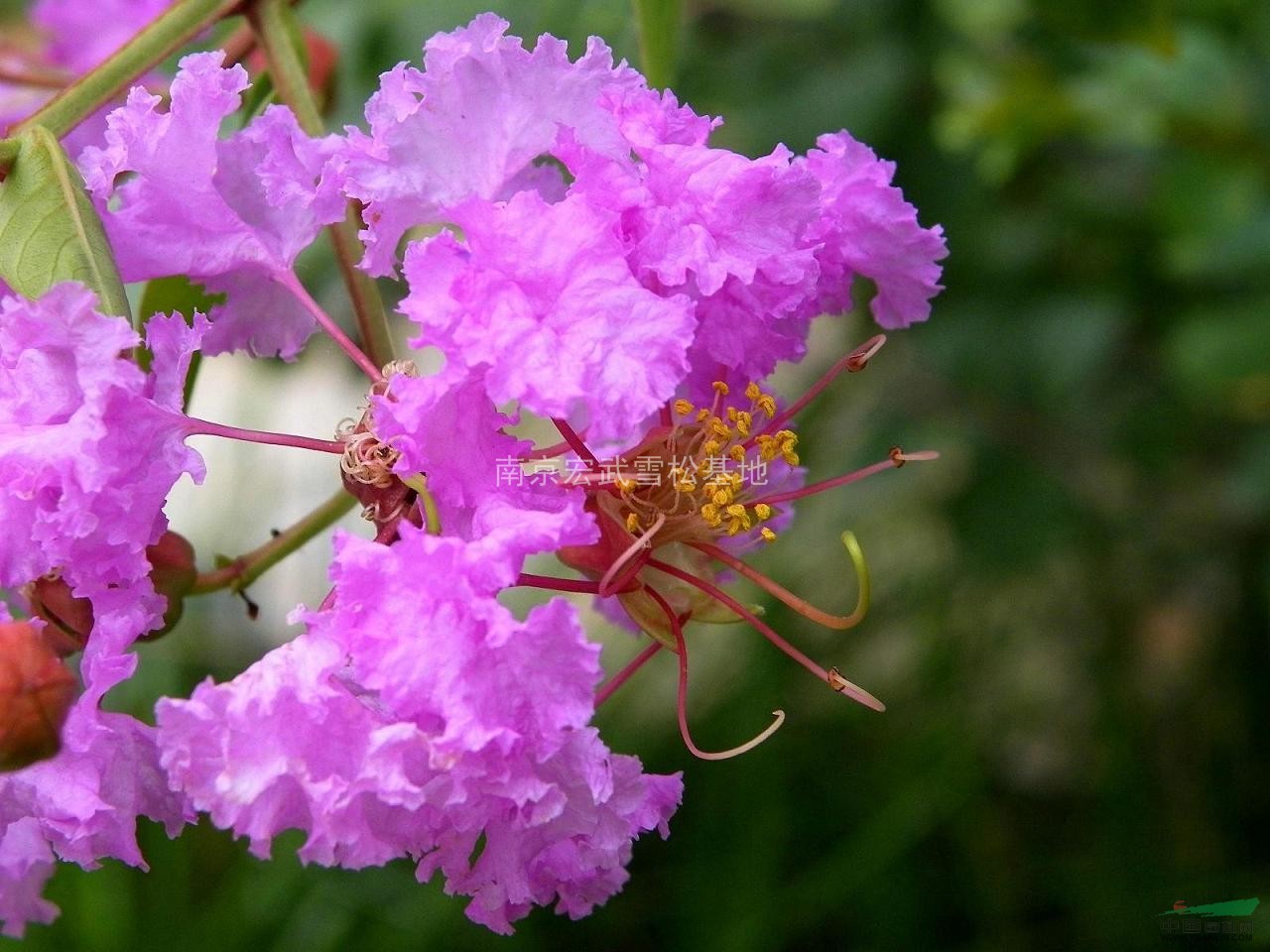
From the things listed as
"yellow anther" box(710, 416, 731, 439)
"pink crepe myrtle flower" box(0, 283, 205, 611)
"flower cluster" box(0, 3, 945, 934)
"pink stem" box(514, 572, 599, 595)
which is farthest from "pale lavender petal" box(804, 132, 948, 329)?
"pink crepe myrtle flower" box(0, 283, 205, 611)

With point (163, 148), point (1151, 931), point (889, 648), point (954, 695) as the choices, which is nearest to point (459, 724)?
point (163, 148)

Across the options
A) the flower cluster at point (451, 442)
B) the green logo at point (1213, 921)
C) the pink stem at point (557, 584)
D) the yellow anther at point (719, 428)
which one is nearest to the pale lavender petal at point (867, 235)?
the flower cluster at point (451, 442)

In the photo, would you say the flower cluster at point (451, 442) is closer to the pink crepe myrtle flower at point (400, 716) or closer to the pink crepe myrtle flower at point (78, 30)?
the pink crepe myrtle flower at point (400, 716)

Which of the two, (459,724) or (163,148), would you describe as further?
(163,148)

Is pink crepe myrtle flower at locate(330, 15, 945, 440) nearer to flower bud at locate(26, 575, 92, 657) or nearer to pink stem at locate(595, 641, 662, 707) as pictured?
pink stem at locate(595, 641, 662, 707)

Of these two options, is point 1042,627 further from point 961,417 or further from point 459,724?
point 459,724

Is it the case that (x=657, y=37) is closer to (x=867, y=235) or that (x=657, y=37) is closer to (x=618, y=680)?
(x=867, y=235)

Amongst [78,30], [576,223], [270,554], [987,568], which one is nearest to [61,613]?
[270,554]
